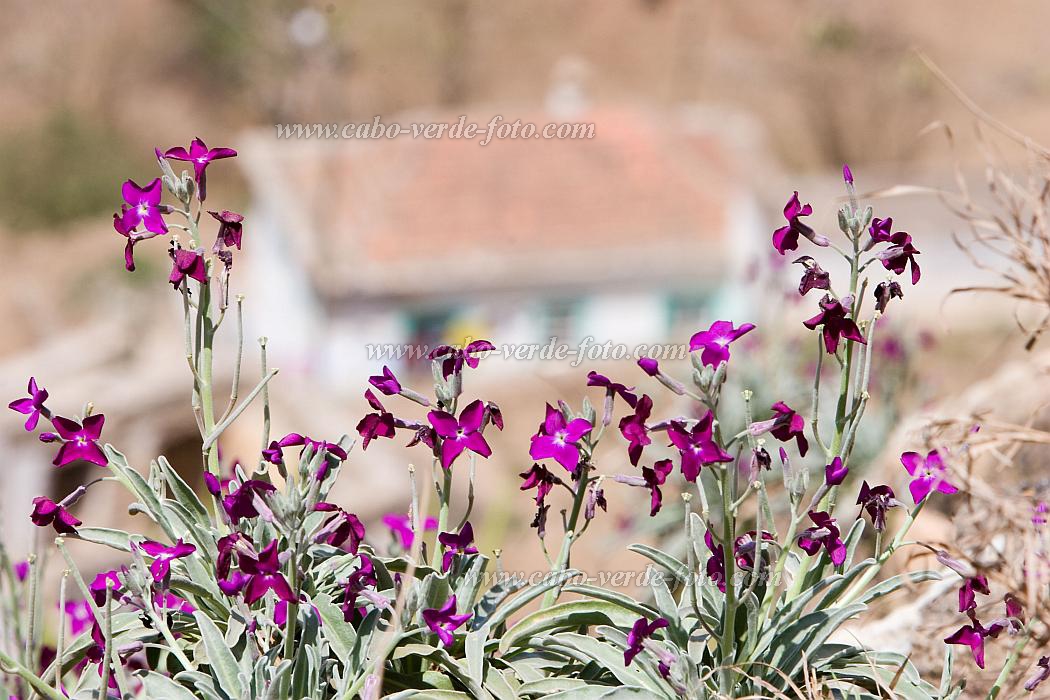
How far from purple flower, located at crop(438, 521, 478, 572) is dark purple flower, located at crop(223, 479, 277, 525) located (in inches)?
10.4

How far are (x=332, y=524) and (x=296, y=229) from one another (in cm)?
1250

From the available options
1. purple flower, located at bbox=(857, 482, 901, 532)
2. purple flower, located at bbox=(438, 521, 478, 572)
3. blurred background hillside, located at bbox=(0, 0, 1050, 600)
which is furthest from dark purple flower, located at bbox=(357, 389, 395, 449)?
blurred background hillside, located at bbox=(0, 0, 1050, 600)

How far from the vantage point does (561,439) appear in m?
1.46

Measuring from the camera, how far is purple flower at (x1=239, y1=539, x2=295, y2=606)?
1294mm

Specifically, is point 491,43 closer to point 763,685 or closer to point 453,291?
point 453,291

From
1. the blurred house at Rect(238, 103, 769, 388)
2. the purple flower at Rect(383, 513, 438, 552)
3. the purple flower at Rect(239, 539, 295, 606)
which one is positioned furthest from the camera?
the blurred house at Rect(238, 103, 769, 388)

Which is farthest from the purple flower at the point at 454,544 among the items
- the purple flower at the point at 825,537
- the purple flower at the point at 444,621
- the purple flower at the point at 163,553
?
the purple flower at the point at 825,537

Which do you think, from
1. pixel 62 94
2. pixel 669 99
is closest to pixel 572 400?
pixel 669 99

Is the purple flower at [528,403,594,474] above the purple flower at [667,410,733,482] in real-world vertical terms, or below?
above

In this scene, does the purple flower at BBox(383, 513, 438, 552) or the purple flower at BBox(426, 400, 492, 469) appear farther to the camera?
the purple flower at BBox(383, 513, 438, 552)

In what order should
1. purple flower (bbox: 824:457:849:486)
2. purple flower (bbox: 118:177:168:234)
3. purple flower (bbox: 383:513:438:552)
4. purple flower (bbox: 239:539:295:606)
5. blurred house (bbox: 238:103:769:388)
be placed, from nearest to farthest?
purple flower (bbox: 239:539:295:606), purple flower (bbox: 824:457:849:486), purple flower (bbox: 118:177:168:234), purple flower (bbox: 383:513:438:552), blurred house (bbox: 238:103:769:388)

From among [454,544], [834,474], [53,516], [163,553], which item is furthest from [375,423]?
[834,474]

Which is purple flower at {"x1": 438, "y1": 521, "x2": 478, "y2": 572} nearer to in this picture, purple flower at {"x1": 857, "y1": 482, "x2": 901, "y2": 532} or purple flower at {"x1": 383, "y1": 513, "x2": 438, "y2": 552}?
purple flower at {"x1": 383, "y1": 513, "x2": 438, "y2": 552}

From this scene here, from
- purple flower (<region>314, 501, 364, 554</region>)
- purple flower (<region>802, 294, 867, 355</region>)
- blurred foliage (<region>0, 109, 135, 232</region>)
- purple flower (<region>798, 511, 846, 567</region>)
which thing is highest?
blurred foliage (<region>0, 109, 135, 232</region>)
